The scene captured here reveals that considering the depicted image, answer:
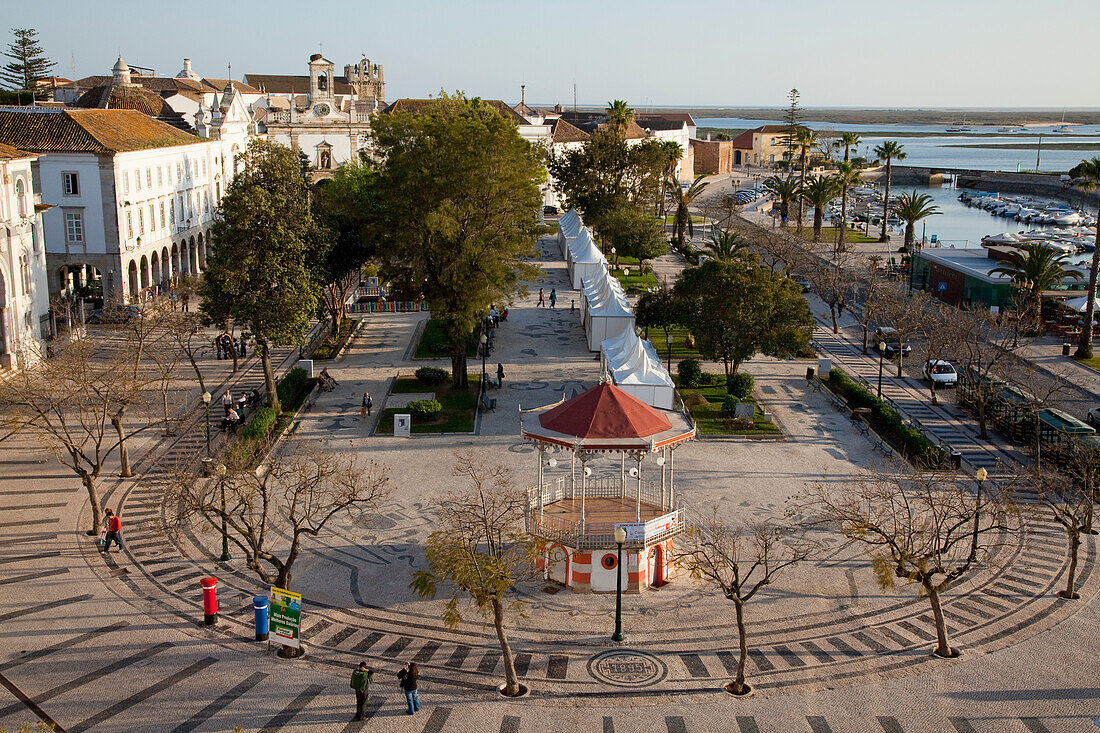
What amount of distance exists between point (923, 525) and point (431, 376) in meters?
23.8

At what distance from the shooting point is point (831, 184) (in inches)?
3093

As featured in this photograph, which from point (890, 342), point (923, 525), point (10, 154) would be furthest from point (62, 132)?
point (923, 525)

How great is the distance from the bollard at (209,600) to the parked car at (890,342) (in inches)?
1276

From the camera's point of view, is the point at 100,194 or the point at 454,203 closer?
the point at 454,203

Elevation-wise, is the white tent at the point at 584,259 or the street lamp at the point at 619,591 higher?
the white tent at the point at 584,259

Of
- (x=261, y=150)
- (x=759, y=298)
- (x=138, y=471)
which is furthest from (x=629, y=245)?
(x=138, y=471)

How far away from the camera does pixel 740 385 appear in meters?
38.8

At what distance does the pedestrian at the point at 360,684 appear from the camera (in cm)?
1772

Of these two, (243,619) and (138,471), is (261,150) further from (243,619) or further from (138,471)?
(243,619)

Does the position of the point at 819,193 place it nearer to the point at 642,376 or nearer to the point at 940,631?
the point at 642,376

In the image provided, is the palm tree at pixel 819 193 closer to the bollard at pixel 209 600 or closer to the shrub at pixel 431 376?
the shrub at pixel 431 376

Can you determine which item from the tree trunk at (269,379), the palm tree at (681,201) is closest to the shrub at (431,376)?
the tree trunk at (269,379)

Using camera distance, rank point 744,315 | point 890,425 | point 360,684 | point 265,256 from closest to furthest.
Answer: point 360,684, point 890,425, point 265,256, point 744,315

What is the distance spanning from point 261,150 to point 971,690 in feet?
99.3
